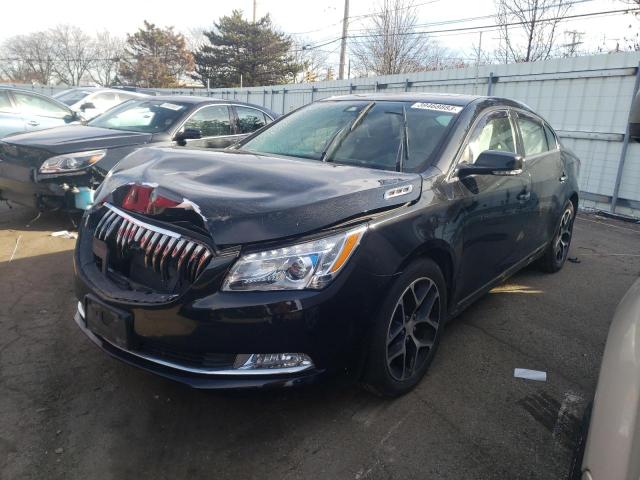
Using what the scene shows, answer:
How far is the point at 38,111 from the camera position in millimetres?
9148

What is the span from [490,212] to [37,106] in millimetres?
8987

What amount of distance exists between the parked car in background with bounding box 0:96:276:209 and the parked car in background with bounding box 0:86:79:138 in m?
3.25

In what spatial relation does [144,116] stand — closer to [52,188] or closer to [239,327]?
[52,188]

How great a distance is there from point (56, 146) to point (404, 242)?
4414 mm

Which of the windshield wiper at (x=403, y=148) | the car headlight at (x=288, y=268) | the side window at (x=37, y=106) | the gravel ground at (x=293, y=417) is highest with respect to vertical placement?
the windshield wiper at (x=403, y=148)

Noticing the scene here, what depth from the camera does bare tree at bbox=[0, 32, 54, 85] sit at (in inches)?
2127

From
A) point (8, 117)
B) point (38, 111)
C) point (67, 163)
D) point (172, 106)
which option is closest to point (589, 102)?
point (172, 106)

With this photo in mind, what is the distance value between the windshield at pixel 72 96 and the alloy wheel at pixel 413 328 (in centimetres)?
1460

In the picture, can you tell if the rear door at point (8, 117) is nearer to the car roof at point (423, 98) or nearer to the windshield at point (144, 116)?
the windshield at point (144, 116)

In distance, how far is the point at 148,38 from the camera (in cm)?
5234

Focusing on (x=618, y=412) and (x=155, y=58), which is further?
(x=155, y=58)

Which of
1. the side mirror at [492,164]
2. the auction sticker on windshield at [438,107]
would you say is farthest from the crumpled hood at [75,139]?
the side mirror at [492,164]

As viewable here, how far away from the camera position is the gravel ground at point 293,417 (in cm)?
219

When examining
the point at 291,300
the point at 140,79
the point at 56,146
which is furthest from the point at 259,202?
the point at 140,79
